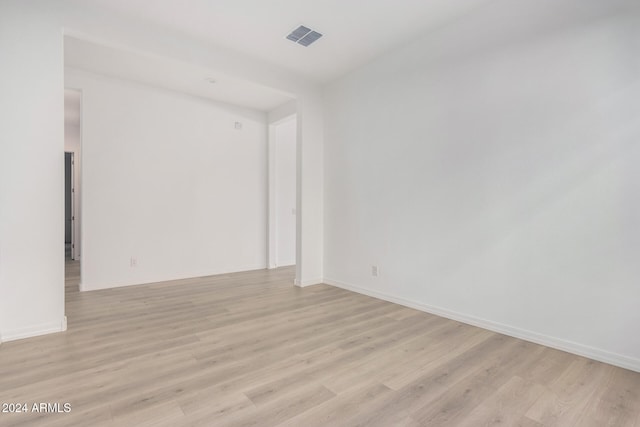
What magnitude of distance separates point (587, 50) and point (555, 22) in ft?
1.14

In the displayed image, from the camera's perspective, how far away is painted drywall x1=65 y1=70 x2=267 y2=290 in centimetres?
408

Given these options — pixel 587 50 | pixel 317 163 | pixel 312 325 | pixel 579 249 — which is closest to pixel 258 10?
pixel 317 163

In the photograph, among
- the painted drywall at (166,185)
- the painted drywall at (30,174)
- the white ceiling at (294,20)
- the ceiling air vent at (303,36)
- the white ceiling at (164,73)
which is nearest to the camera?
the painted drywall at (30,174)

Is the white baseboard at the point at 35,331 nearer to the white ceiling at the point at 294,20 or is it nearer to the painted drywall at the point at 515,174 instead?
the white ceiling at the point at 294,20

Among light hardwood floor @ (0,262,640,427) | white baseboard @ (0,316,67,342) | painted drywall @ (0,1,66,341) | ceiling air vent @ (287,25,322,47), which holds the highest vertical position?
ceiling air vent @ (287,25,322,47)

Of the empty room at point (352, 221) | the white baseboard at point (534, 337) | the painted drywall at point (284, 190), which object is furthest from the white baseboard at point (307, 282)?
the painted drywall at point (284, 190)

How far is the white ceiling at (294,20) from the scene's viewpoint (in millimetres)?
2773

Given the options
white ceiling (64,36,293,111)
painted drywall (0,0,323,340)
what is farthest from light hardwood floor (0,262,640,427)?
white ceiling (64,36,293,111)

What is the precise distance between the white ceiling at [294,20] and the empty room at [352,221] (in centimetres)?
3

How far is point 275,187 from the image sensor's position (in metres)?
5.75

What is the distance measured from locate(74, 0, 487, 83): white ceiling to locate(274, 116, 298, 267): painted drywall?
87.6 inches

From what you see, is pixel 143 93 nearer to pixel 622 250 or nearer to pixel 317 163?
pixel 317 163

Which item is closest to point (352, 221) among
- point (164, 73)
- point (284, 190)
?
point (284, 190)

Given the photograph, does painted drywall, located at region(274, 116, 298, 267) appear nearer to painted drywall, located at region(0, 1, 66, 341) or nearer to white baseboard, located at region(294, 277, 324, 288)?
white baseboard, located at region(294, 277, 324, 288)
